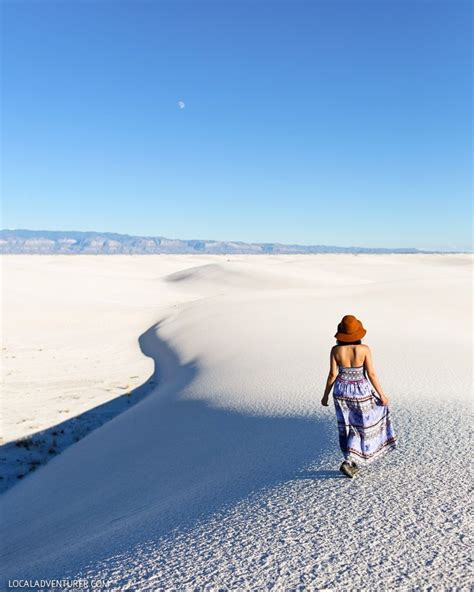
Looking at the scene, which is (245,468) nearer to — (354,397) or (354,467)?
(354,467)

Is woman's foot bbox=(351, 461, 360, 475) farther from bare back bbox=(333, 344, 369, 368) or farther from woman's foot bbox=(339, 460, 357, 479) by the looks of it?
bare back bbox=(333, 344, 369, 368)

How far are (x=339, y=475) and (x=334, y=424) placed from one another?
2.07 meters

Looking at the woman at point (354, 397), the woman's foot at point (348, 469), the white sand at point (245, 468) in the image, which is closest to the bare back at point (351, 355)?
the woman at point (354, 397)

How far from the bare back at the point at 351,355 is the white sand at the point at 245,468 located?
0.98 metres

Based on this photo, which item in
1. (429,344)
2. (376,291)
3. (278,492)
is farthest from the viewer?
(376,291)

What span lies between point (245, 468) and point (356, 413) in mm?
1501

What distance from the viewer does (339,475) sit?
4.34 meters

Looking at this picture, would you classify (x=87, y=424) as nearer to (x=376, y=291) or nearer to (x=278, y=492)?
(x=278, y=492)

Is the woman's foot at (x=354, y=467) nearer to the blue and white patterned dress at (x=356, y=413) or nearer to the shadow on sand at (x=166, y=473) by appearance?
the blue and white patterned dress at (x=356, y=413)

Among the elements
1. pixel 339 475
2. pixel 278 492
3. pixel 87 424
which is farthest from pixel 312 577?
pixel 87 424

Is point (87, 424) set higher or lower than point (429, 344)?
lower

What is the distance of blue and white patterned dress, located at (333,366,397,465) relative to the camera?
425 cm

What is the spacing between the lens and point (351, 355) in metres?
4.23

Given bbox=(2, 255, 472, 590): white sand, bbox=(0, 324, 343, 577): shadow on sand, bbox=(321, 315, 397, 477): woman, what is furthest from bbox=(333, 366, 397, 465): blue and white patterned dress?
bbox=(0, 324, 343, 577): shadow on sand
